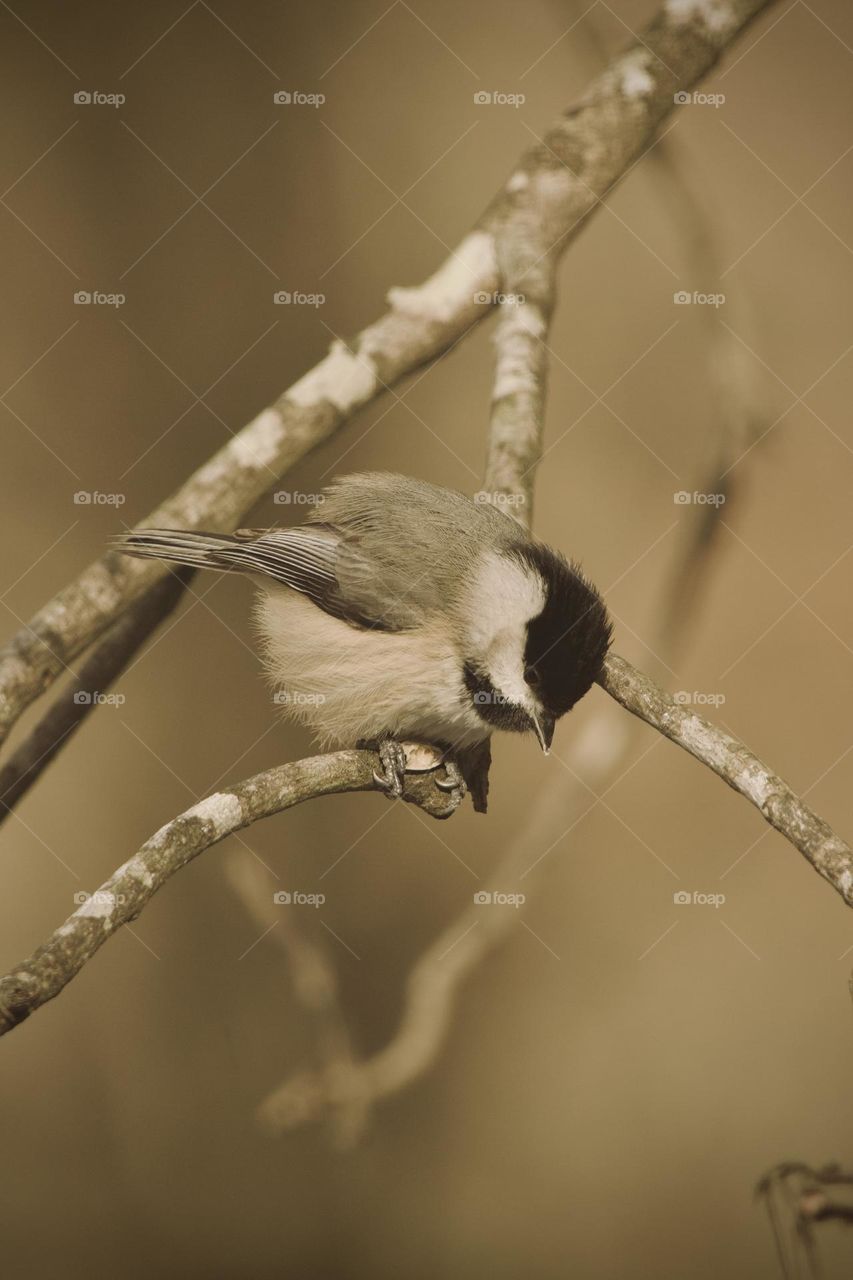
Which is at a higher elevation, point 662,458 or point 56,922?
point 662,458

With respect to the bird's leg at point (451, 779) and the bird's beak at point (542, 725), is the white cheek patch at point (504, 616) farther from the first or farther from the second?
the bird's leg at point (451, 779)

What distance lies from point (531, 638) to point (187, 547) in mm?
681

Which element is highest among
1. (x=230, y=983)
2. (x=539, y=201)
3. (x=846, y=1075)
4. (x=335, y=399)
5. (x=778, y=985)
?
(x=539, y=201)

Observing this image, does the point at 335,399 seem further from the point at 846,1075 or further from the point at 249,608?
the point at 846,1075

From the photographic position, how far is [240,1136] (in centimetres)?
235

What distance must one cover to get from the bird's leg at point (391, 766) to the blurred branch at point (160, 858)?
2cm

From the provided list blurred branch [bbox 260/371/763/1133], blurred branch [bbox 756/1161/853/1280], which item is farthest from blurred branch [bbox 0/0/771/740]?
blurred branch [bbox 756/1161/853/1280]

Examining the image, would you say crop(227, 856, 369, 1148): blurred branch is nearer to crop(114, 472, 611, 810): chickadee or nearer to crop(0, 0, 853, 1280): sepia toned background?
crop(0, 0, 853, 1280): sepia toned background

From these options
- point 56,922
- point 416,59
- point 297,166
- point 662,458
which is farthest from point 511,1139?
point 416,59

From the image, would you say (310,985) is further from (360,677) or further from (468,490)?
(468,490)

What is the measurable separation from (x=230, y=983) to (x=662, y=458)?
1.53 m

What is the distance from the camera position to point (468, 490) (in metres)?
2.48

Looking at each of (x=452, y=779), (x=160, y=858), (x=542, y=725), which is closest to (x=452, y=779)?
(x=452, y=779)

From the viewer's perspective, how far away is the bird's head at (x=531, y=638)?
169 centimetres
